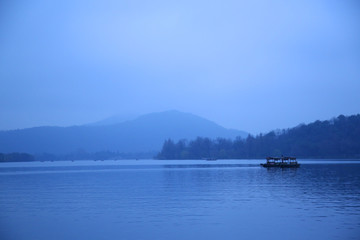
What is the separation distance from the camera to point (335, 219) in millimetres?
30250

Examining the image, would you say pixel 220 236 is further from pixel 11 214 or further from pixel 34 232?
pixel 11 214

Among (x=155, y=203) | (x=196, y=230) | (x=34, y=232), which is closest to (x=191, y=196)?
(x=155, y=203)

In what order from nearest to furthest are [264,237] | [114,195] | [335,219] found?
[264,237]
[335,219]
[114,195]

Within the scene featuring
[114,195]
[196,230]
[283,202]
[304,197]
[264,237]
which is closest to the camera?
[264,237]

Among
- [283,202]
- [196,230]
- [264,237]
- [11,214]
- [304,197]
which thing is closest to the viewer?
[264,237]

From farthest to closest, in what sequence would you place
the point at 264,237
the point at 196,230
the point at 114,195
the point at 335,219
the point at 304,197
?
1. the point at 114,195
2. the point at 304,197
3. the point at 335,219
4. the point at 196,230
5. the point at 264,237

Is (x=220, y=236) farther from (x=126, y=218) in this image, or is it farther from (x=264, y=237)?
(x=126, y=218)

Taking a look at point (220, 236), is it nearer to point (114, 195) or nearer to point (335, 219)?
point (335, 219)

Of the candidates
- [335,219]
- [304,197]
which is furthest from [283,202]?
[335,219]

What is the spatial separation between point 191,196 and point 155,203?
22.8 ft

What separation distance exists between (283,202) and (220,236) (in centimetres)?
1667

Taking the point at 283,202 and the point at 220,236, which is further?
the point at 283,202

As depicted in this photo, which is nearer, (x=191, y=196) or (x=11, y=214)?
(x=11, y=214)

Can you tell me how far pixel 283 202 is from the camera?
40094mm
